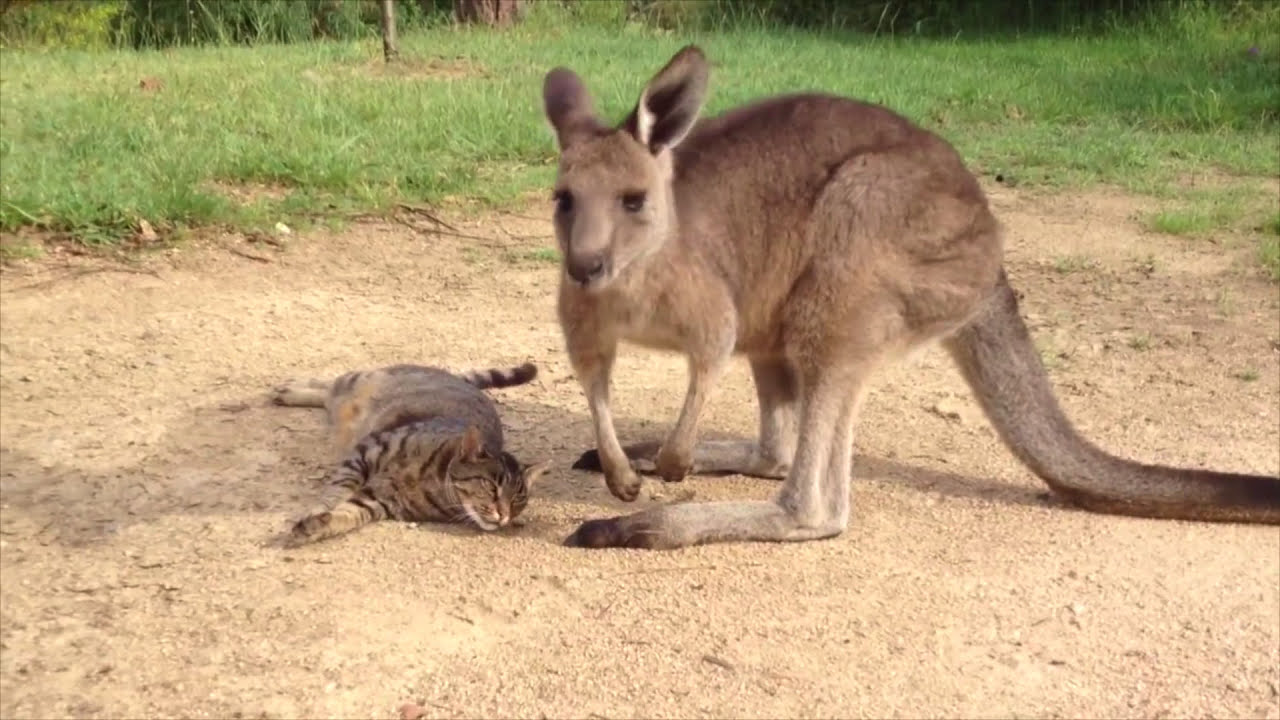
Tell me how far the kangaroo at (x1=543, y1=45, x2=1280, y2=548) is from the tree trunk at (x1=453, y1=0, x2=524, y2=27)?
8.17 metres

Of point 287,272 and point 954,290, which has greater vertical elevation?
point 954,290

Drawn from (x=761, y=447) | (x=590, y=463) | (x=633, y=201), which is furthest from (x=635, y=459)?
(x=633, y=201)

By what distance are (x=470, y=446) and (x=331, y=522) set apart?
1.32 ft

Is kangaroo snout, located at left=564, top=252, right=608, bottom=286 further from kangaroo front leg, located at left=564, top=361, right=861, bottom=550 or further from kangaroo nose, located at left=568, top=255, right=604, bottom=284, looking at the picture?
kangaroo front leg, located at left=564, top=361, right=861, bottom=550

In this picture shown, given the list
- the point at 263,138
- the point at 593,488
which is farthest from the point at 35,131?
the point at 593,488

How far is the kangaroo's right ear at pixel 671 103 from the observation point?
351 centimetres

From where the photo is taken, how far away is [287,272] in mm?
5527

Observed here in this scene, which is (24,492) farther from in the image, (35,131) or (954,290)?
(35,131)

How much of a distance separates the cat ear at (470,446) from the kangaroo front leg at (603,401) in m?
0.30

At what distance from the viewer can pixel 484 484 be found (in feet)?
12.0

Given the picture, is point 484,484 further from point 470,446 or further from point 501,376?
point 501,376

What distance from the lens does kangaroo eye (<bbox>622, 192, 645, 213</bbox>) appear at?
11.7 feet

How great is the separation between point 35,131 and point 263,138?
1.01 m

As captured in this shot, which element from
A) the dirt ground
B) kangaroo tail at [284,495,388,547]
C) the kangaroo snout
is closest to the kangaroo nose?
the kangaroo snout
